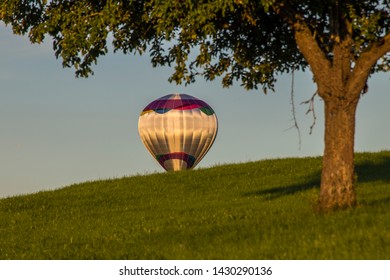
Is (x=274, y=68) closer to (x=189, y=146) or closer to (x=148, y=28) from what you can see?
(x=148, y=28)

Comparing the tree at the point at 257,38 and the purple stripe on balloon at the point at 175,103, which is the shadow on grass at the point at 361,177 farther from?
the purple stripe on balloon at the point at 175,103

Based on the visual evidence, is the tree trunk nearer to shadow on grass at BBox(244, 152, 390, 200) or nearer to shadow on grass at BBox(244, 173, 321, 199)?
shadow on grass at BBox(244, 152, 390, 200)

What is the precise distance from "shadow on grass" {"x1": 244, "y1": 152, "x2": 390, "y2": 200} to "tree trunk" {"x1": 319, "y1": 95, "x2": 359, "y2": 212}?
8805 mm

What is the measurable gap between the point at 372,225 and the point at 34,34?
12624 mm

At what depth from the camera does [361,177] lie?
1538 inches

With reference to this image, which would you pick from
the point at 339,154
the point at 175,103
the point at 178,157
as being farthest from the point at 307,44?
the point at 175,103

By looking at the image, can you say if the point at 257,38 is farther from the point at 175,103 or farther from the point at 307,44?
the point at 175,103

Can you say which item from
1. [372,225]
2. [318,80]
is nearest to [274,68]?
[318,80]

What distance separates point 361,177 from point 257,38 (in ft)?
48.3

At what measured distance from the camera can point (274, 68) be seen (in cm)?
2744

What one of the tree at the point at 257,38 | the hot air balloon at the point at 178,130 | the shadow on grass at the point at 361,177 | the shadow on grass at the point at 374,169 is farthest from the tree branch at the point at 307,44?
the hot air balloon at the point at 178,130

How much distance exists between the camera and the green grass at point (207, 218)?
62.2ft

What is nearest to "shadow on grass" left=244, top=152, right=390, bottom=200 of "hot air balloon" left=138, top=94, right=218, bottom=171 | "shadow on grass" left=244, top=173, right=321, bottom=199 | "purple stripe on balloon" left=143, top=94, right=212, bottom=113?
"shadow on grass" left=244, top=173, right=321, bottom=199

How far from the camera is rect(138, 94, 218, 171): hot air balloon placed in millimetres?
66875
